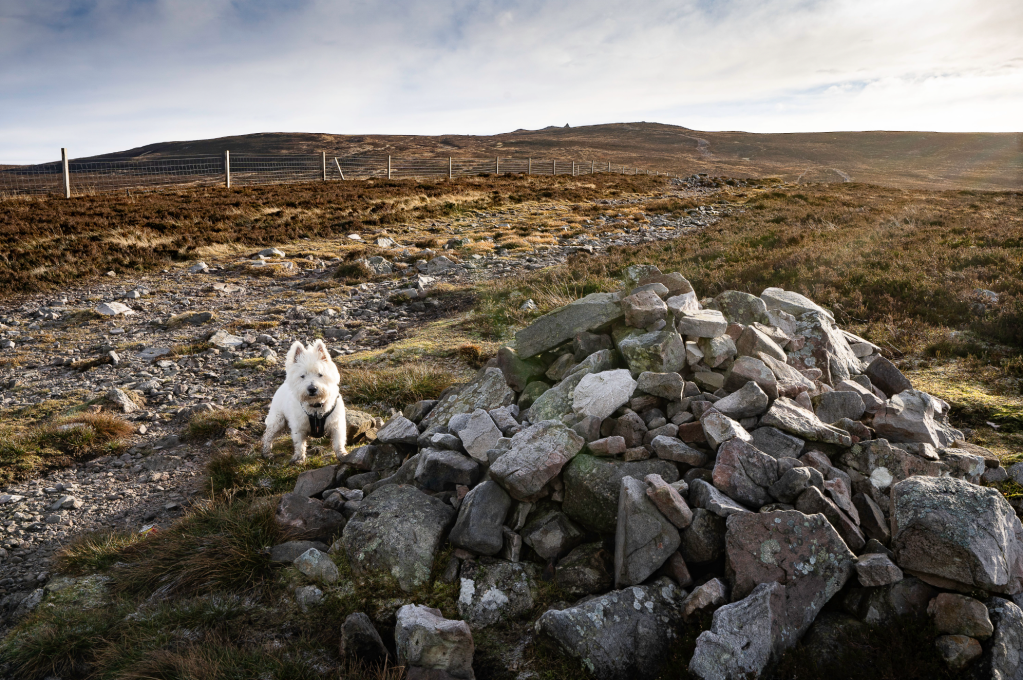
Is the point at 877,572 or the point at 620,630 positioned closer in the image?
the point at 877,572

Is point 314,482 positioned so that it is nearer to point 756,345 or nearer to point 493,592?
point 493,592

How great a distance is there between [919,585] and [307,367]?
17.1ft

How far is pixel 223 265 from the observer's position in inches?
651

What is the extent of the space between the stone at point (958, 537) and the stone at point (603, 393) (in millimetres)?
2107

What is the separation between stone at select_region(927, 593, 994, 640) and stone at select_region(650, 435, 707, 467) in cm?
154

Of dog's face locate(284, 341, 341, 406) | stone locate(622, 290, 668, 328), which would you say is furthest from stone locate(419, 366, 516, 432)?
stone locate(622, 290, 668, 328)

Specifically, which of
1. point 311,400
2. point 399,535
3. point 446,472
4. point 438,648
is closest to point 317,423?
point 311,400

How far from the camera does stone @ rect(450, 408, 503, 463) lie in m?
4.77

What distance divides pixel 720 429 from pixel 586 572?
1415 millimetres

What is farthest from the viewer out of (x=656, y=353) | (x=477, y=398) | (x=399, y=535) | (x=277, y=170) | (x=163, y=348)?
(x=277, y=170)

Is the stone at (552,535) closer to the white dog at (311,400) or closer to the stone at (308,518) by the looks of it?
the stone at (308,518)

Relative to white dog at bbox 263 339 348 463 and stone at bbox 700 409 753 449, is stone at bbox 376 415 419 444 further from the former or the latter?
stone at bbox 700 409 753 449

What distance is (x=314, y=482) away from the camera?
5172 millimetres

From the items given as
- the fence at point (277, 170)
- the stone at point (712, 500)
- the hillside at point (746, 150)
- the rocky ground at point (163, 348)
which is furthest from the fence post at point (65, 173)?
the hillside at point (746, 150)
